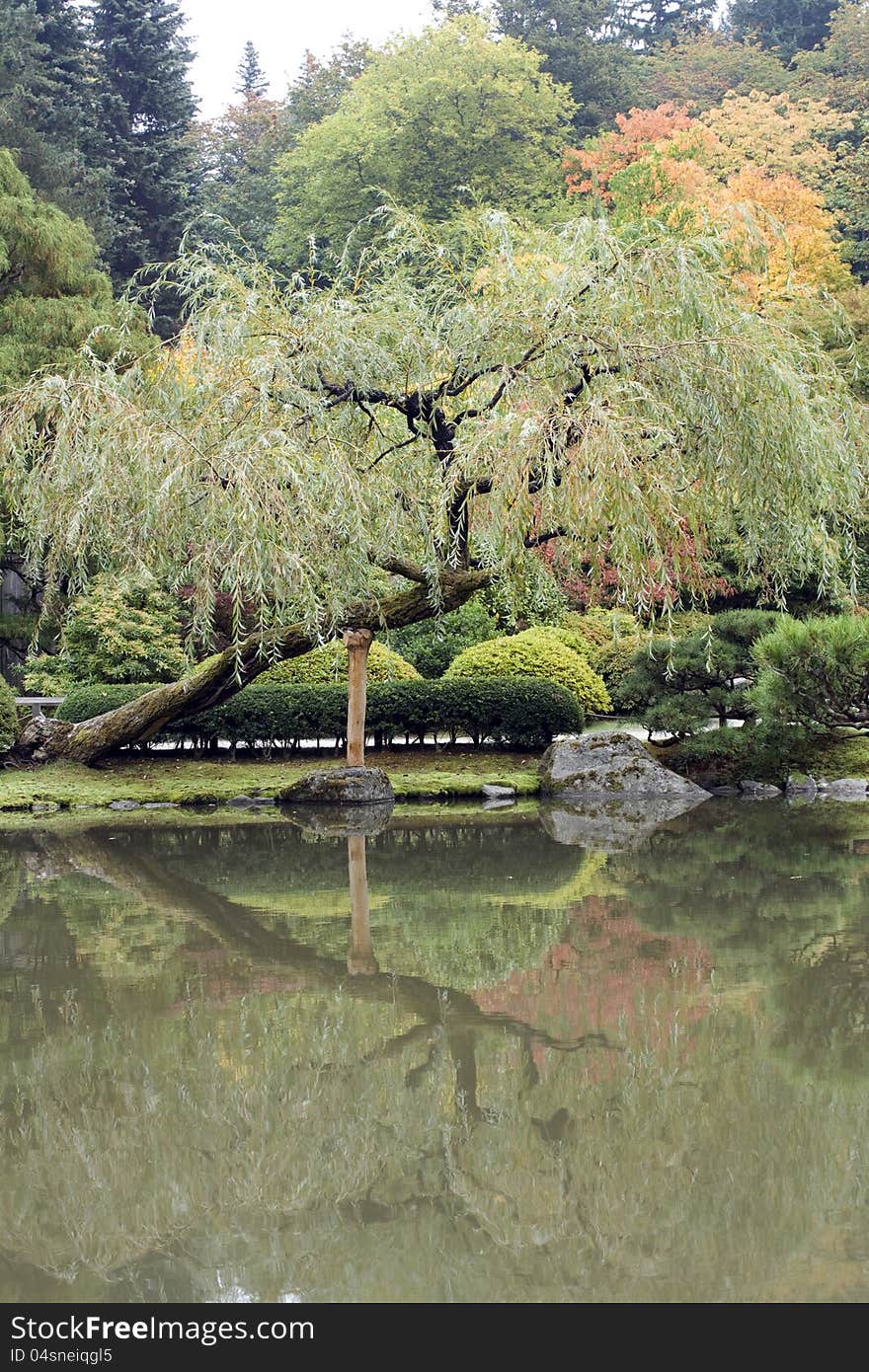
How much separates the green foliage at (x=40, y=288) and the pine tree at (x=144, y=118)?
998cm

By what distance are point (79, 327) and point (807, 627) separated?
10189 millimetres

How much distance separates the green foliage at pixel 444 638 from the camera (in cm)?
1620

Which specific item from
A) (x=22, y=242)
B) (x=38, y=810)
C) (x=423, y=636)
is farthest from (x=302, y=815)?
(x=22, y=242)

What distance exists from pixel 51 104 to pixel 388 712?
17.1 metres

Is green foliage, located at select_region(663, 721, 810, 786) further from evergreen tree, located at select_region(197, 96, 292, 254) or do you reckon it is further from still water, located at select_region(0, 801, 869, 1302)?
evergreen tree, located at select_region(197, 96, 292, 254)

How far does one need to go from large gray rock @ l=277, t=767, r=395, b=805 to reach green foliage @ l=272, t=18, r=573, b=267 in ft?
63.7

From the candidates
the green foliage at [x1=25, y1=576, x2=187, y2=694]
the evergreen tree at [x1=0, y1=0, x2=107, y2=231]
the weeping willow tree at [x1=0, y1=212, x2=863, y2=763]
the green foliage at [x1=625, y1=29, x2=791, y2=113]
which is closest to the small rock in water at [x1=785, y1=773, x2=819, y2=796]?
the weeping willow tree at [x1=0, y1=212, x2=863, y2=763]

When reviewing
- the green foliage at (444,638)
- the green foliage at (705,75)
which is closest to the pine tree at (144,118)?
the green foliage at (705,75)

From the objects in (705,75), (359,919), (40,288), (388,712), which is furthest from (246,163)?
(359,919)

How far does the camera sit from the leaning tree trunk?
1112 centimetres

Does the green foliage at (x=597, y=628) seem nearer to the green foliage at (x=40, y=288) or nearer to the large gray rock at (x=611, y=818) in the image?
the large gray rock at (x=611, y=818)

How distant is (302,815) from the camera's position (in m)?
Answer: 11.2

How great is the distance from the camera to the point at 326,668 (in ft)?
45.3
